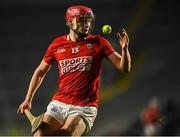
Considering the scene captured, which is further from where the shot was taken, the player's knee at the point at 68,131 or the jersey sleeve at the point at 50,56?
the jersey sleeve at the point at 50,56

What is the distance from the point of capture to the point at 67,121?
6086 millimetres

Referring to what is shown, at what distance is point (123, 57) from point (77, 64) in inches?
21.0

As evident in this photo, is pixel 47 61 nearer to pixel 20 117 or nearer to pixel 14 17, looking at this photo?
pixel 20 117

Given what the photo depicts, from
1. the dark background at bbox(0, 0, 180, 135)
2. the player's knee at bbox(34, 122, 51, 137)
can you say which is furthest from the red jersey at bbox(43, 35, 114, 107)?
the dark background at bbox(0, 0, 180, 135)

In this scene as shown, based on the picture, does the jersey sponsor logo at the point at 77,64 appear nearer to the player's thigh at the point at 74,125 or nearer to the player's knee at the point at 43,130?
the player's thigh at the point at 74,125

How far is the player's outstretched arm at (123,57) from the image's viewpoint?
5.92 metres

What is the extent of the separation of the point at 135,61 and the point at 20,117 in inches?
116

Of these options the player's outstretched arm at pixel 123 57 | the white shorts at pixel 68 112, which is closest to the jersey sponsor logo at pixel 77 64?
the player's outstretched arm at pixel 123 57

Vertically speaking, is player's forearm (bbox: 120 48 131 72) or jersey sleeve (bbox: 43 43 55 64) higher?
player's forearm (bbox: 120 48 131 72)

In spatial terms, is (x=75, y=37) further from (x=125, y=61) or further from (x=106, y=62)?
(x=106, y=62)

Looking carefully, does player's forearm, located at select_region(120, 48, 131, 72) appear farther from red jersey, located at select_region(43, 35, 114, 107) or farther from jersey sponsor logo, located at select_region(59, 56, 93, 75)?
jersey sponsor logo, located at select_region(59, 56, 93, 75)

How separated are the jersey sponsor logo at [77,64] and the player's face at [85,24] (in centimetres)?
28

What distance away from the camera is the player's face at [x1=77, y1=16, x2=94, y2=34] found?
6285mm

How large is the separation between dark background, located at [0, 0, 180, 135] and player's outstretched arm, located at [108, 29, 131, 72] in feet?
19.9
